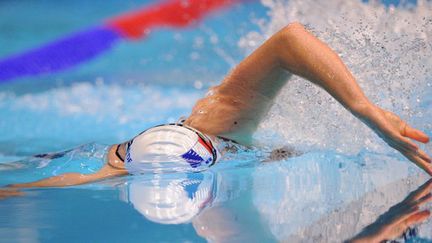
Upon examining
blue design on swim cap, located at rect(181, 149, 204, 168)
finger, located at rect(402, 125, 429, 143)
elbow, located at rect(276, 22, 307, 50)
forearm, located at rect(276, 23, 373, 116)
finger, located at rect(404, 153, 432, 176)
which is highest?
elbow, located at rect(276, 22, 307, 50)

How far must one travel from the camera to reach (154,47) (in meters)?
5.02

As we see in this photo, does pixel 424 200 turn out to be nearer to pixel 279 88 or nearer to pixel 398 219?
pixel 398 219

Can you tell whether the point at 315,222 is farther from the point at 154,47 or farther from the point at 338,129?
the point at 154,47

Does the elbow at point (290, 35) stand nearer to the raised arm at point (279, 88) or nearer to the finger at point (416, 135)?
the raised arm at point (279, 88)

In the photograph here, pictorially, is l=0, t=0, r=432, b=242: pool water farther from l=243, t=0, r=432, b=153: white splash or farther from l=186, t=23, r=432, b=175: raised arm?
l=186, t=23, r=432, b=175: raised arm

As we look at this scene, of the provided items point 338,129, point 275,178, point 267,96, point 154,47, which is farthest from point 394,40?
point 154,47

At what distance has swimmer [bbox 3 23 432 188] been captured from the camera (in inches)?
61.1

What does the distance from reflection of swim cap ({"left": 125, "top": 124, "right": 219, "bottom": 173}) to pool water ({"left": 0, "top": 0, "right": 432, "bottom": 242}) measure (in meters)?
0.05

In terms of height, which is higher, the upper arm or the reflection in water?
the upper arm

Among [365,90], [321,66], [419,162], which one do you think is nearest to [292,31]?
[321,66]

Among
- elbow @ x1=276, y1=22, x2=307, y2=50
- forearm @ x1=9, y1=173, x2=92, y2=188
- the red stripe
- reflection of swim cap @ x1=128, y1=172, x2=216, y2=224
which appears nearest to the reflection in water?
reflection of swim cap @ x1=128, y1=172, x2=216, y2=224

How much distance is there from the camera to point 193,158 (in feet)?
6.21

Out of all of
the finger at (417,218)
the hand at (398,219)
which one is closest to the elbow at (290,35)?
the hand at (398,219)

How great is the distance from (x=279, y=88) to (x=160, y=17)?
332 centimetres
